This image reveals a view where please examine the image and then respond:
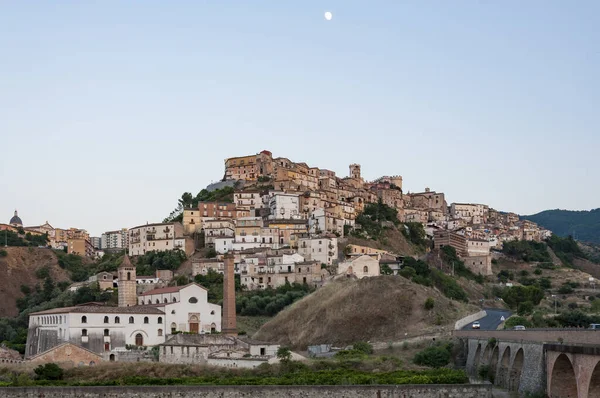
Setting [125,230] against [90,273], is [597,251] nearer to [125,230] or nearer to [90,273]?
[125,230]

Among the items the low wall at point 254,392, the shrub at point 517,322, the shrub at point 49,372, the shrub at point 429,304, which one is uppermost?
the shrub at point 429,304

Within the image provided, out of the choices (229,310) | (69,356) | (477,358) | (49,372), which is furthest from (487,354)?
(229,310)

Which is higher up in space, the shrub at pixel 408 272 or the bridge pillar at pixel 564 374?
the shrub at pixel 408 272

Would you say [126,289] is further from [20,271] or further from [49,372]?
[20,271]

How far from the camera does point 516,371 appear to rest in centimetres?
4134

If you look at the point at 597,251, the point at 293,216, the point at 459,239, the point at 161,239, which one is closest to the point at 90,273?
the point at 161,239

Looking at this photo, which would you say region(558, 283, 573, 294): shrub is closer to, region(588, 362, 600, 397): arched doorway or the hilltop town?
the hilltop town

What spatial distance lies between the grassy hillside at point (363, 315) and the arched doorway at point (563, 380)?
26695 mm

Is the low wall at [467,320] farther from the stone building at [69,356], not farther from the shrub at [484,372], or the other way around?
the stone building at [69,356]

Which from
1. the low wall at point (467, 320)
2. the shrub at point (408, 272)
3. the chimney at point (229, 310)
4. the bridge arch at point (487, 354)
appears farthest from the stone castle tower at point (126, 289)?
the bridge arch at point (487, 354)

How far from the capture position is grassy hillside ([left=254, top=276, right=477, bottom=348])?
64.1 m

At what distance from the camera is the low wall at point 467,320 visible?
2376 inches

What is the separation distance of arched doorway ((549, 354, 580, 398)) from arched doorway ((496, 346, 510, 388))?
8361mm

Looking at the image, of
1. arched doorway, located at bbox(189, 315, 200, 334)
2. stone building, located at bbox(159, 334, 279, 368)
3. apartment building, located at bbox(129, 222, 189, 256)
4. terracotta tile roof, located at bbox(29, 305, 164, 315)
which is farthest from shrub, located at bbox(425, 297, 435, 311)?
apartment building, located at bbox(129, 222, 189, 256)
